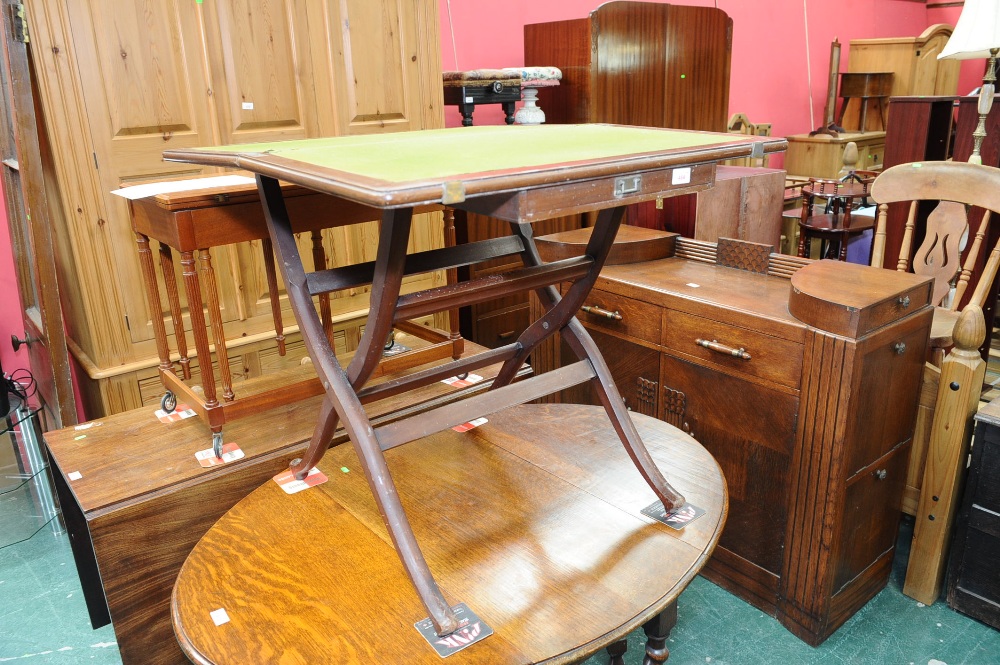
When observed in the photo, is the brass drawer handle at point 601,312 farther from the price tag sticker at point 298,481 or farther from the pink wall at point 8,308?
the pink wall at point 8,308

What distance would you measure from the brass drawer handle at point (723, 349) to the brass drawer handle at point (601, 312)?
305mm

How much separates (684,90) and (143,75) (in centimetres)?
274

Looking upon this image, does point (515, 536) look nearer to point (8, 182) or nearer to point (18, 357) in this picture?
point (8, 182)

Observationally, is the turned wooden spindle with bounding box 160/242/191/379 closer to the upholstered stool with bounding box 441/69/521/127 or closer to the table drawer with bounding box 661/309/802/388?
the table drawer with bounding box 661/309/802/388

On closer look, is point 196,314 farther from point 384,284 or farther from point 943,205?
point 943,205

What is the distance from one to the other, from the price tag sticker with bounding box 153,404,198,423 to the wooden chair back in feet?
7.57

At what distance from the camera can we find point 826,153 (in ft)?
21.1

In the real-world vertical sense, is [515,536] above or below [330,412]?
below

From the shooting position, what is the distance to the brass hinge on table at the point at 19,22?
210 cm

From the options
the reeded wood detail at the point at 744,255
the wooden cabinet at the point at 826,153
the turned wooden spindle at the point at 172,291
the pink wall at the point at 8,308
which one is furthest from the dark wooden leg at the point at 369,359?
the wooden cabinet at the point at 826,153

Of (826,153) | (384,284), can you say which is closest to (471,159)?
(384,284)

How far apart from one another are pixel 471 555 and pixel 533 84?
252 cm

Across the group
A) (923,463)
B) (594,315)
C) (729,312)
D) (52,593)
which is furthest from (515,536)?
(52,593)

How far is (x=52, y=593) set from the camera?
2260mm
